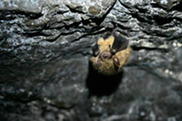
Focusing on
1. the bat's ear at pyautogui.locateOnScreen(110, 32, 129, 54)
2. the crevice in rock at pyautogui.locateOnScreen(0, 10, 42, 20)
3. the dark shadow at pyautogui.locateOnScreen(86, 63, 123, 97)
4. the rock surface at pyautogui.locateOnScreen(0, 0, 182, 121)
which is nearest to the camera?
the crevice in rock at pyautogui.locateOnScreen(0, 10, 42, 20)

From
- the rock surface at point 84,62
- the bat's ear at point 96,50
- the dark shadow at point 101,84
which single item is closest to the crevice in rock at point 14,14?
the rock surface at point 84,62

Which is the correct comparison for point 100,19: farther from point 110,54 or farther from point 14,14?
point 14,14

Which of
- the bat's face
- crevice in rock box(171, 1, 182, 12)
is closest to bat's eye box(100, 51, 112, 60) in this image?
the bat's face

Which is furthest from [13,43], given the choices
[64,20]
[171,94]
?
[171,94]

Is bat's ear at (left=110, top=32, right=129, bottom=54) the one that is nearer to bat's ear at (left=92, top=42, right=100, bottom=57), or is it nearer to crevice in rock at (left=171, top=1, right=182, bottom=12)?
bat's ear at (left=92, top=42, right=100, bottom=57)

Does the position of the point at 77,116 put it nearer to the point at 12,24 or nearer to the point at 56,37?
the point at 56,37

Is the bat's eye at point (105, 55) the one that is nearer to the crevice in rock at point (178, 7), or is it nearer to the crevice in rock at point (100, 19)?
the crevice in rock at point (100, 19)

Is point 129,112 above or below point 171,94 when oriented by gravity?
below
